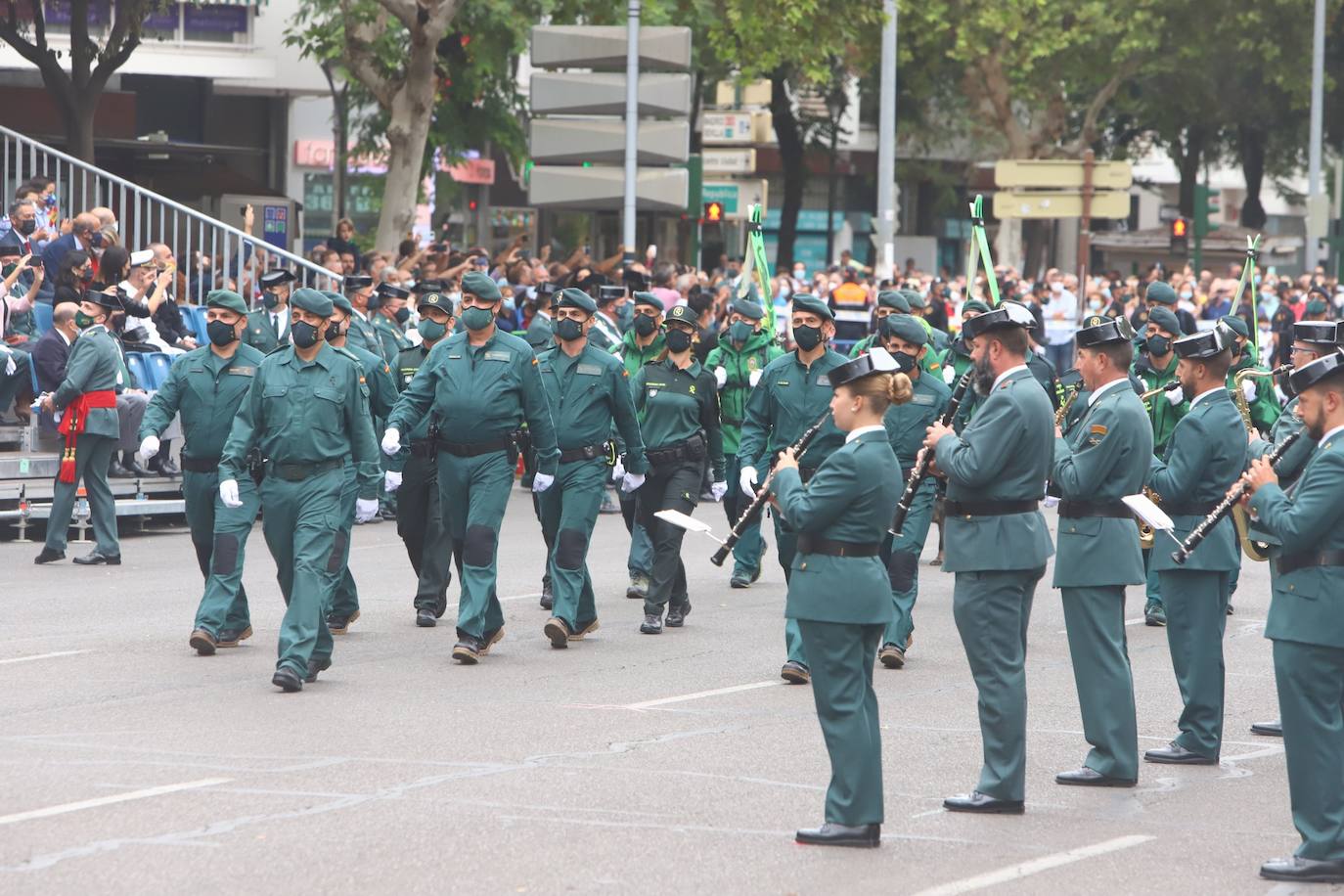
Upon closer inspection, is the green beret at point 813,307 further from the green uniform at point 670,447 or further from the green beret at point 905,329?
the green uniform at point 670,447

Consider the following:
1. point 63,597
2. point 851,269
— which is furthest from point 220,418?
point 851,269

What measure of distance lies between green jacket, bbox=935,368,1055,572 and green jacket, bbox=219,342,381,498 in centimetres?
377

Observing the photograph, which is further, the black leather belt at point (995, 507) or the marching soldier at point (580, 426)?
the marching soldier at point (580, 426)

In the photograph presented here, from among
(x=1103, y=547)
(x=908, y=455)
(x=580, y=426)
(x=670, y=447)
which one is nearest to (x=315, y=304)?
(x=580, y=426)

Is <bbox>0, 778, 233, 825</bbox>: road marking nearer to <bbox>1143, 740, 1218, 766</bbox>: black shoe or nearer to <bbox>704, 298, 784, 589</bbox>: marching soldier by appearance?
<bbox>1143, 740, 1218, 766</bbox>: black shoe

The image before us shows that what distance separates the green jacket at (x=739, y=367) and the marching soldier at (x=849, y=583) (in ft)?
24.1

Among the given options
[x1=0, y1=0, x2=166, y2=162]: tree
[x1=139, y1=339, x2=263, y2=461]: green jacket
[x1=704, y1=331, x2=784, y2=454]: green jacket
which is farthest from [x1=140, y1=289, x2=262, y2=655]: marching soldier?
[x1=0, y1=0, x2=166, y2=162]: tree

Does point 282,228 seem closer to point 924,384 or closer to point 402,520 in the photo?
point 402,520

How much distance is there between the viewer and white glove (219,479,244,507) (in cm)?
1105

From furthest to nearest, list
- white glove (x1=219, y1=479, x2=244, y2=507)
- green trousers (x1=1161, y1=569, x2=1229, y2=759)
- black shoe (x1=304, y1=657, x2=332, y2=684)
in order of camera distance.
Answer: white glove (x1=219, y1=479, x2=244, y2=507) → black shoe (x1=304, y1=657, x2=332, y2=684) → green trousers (x1=1161, y1=569, x2=1229, y2=759)

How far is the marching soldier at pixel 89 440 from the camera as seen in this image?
15.6 m

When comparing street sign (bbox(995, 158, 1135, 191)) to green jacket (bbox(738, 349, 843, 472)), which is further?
street sign (bbox(995, 158, 1135, 191))

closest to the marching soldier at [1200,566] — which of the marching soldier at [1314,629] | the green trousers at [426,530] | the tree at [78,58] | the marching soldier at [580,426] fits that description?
the marching soldier at [1314,629]

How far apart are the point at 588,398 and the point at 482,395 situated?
0.92 metres
